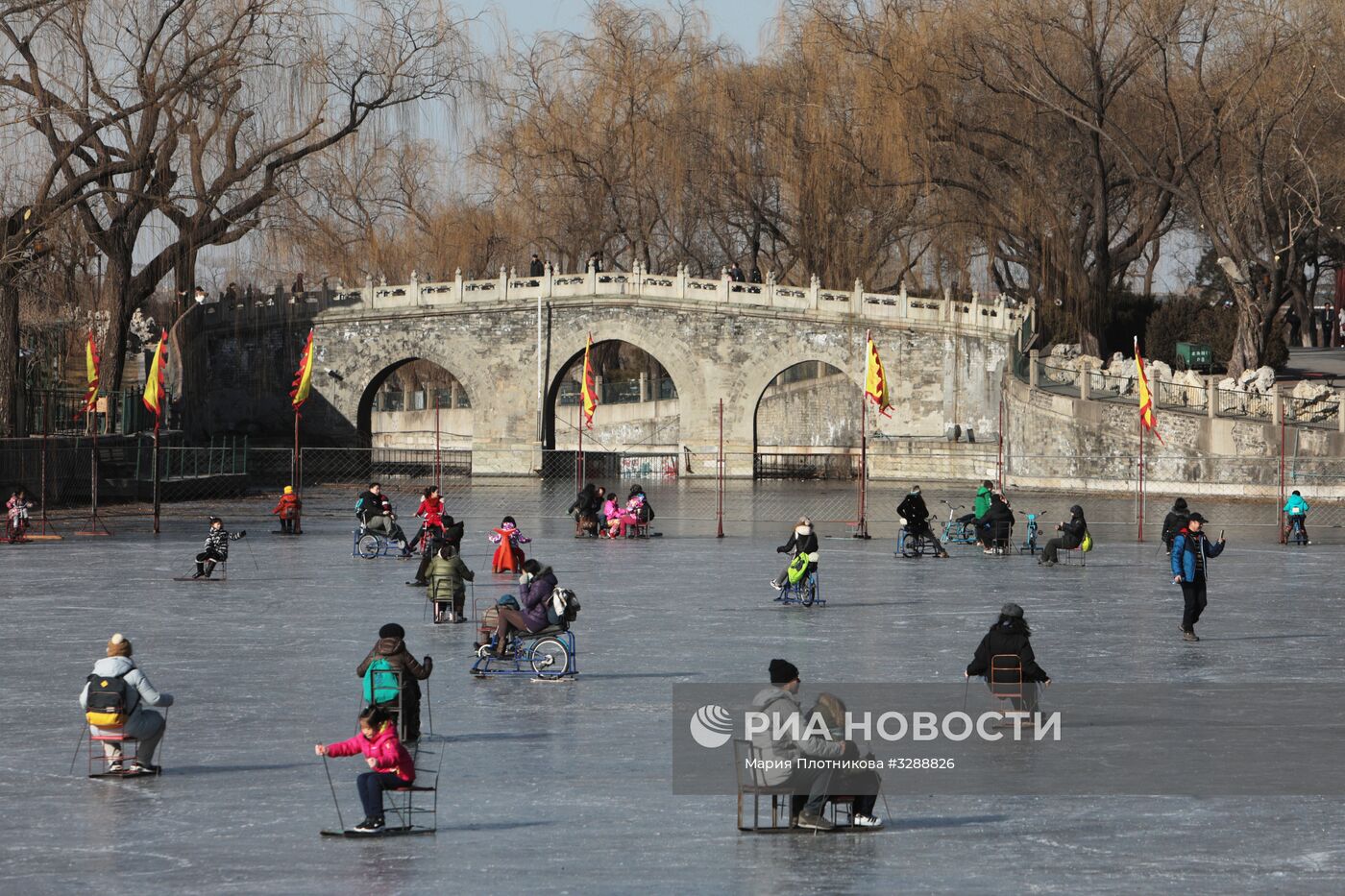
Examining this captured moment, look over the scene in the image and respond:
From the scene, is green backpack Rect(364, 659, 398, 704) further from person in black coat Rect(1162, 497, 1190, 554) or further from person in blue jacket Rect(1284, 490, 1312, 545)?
person in blue jacket Rect(1284, 490, 1312, 545)

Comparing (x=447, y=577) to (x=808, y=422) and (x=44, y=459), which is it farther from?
(x=808, y=422)

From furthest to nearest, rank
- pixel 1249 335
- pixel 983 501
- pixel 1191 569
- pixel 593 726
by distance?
pixel 1249 335 → pixel 983 501 → pixel 1191 569 → pixel 593 726

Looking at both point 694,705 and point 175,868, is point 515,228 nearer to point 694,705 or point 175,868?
point 694,705

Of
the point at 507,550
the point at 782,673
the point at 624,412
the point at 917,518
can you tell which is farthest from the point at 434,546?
the point at 624,412

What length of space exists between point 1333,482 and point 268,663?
2947cm

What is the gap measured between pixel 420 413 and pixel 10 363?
33502 millimetres

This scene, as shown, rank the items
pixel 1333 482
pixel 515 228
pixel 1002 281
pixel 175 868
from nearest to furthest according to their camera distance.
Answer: pixel 175 868, pixel 1333 482, pixel 515 228, pixel 1002 281

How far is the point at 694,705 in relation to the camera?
13.2 metres

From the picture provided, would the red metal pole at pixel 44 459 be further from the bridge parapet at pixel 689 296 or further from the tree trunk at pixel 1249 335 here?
the tree trunk at pixel 1249 335

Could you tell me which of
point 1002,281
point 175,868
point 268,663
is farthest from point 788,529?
point 1002,281

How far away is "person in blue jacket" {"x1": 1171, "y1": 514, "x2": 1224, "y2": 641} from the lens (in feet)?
54.8

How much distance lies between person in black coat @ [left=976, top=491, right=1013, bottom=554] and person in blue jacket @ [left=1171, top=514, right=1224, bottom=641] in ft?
31.7

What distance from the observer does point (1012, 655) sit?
12.5 m

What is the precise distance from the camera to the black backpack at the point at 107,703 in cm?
1094
